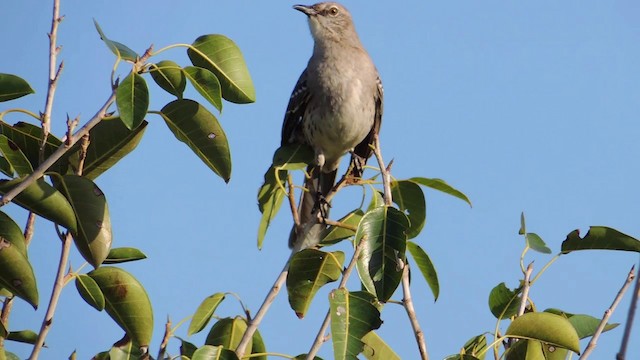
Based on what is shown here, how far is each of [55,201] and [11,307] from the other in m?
0.66

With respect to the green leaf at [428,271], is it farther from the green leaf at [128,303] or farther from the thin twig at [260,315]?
the green leaf at [128,303]

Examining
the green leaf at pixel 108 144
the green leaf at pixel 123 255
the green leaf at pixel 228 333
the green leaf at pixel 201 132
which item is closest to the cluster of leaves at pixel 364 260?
the green leaf at pixel 228 333

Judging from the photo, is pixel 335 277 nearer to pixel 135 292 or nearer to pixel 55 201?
pixel 135 292

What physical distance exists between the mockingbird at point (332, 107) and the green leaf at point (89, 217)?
2.93 meters

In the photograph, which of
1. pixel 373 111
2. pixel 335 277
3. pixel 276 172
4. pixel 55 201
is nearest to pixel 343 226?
pixel 335 277

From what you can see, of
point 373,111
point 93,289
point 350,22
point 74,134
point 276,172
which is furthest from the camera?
point 350,22

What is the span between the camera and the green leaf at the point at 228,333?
425cm

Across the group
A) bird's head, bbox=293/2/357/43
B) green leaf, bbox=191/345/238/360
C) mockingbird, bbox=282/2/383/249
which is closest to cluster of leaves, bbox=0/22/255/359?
green leaf, bbox=191/345/238/360

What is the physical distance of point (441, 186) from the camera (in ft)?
15.2

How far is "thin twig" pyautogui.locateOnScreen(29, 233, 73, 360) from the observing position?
3.31 m

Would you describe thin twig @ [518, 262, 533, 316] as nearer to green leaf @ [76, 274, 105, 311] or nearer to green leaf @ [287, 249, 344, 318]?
green leaf @ [287, 249, 344, 318]

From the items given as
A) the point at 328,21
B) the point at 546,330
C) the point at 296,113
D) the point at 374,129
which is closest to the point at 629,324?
the point at 546,330

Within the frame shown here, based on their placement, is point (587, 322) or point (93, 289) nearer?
point (93, 289)

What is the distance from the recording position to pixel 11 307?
3.89 meters
